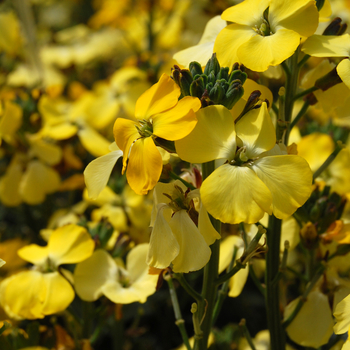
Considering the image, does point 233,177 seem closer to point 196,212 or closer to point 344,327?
point 196,212

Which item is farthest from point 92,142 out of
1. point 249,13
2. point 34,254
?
point 249,13

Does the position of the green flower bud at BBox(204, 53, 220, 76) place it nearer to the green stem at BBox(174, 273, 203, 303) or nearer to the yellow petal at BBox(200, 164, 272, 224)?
the yellow petal at BBox(200, 164, 272, 224)

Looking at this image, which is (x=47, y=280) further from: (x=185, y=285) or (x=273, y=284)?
(x=273, y=284)

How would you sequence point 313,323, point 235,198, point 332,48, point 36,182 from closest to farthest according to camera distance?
point 235,198, point 332,48, point 313,323, point 36,182

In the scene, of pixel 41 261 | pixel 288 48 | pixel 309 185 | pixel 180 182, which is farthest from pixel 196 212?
pixel 41 261

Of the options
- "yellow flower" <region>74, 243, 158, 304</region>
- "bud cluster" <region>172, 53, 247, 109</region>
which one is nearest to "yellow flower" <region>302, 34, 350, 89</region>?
"bud cluster" <region>172, 53, 247, 109</region>

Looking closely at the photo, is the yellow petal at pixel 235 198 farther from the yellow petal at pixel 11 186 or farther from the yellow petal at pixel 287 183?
the yellow petal at pixel 11 186
